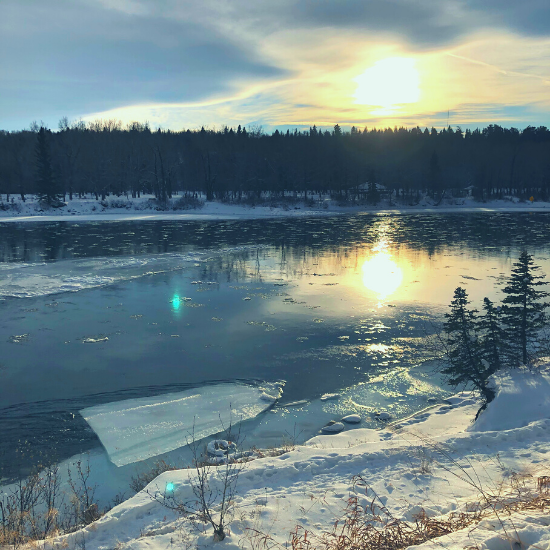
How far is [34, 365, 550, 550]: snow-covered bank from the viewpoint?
4.97m

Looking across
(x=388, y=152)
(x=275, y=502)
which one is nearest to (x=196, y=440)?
(x=275, y=502)

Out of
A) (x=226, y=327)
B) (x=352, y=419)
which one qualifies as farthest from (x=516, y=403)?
(x=226, y=327)

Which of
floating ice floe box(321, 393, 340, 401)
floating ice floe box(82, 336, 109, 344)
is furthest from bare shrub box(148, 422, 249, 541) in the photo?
floating ice floe box(82, 336, 109, 344)

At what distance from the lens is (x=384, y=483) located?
6.28 metres

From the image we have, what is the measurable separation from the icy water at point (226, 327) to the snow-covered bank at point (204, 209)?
31.5m

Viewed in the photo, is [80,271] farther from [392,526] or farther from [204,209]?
[204,209]

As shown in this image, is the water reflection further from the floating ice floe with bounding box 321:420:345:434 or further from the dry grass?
the dry grass

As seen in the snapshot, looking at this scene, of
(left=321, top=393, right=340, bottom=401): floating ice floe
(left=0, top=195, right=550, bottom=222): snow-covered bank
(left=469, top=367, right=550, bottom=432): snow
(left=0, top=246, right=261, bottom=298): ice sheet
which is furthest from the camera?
(left=0, top=195, right=550, bottom=222): snow-covered bank

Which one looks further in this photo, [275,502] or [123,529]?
[275,502]

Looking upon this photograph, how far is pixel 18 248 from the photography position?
33000 millimetres

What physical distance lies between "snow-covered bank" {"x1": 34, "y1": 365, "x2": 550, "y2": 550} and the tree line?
69497mm

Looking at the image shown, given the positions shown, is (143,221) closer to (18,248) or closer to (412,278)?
(18,248)

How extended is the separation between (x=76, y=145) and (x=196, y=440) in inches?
3731

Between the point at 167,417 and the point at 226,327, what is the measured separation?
5.97m
